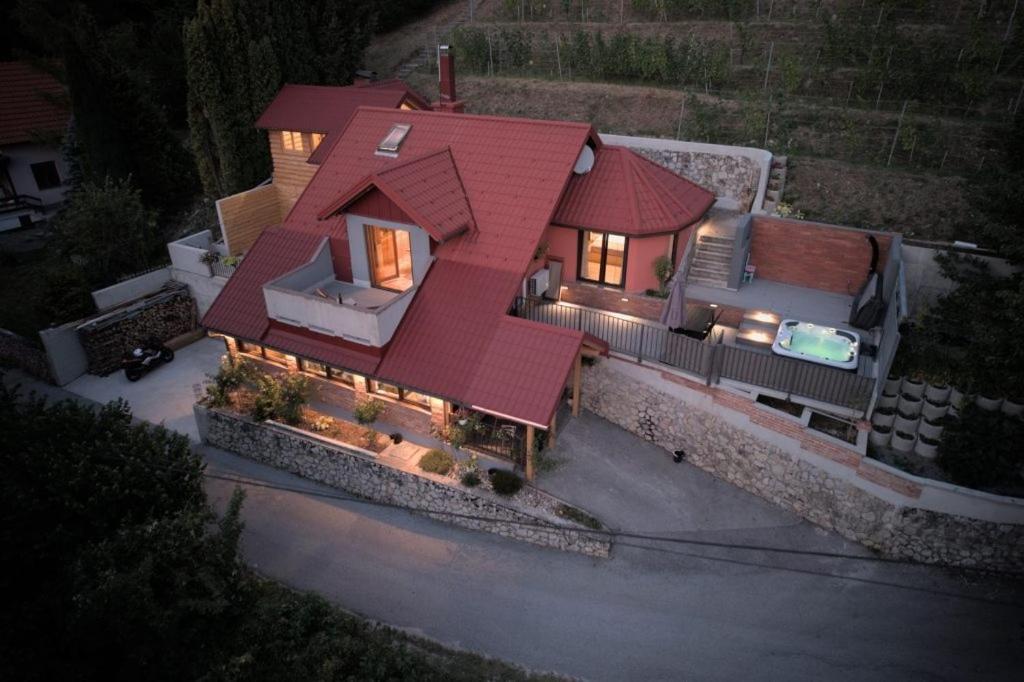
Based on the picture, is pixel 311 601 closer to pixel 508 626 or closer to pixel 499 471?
pixel 508 626

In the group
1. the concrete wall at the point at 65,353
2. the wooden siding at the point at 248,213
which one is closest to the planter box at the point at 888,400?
the wooden siding at the point at 248,213

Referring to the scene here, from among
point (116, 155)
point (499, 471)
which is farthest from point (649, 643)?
point (116, 155)

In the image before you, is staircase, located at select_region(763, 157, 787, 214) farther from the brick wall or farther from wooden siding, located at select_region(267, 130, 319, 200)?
wooden siding, located at select_region(267, 130, 319, 200)

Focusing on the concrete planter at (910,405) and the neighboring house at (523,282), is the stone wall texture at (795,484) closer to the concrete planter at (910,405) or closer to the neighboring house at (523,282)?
the neighboring house at (523,282)

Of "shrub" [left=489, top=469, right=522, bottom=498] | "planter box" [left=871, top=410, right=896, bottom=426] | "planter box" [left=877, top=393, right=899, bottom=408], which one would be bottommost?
"shrub" [left=489, top=469, right=522, bottom=498]

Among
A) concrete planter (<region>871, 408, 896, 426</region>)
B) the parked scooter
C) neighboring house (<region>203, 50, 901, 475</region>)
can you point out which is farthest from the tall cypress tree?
concrete planter (<region>871, 408, 896, 426</region>)

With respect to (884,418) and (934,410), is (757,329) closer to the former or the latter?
(884,418)

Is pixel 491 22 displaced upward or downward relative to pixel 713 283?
upward

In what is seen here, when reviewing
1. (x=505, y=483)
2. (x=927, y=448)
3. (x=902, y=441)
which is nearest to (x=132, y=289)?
(x=505, y=483)
